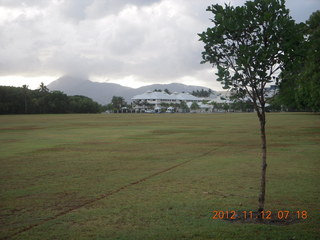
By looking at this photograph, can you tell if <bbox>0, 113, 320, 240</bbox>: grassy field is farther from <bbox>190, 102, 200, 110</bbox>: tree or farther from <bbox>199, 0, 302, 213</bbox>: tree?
<bbox>190, 102, 200, 110</bbox>: tree

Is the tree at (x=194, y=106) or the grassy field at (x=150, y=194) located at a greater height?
the tree at (x=194, y=106)

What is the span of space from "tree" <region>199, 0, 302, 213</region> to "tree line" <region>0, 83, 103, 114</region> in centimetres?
10356

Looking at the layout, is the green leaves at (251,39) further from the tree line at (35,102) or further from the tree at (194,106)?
the tree at (194,106)

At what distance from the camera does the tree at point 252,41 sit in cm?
734

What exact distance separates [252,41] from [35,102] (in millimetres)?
109297

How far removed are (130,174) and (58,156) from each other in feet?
23.7

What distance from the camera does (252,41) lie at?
7820 millimetres

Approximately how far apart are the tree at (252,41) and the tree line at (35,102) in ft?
340

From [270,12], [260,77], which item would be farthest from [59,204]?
[270,12]

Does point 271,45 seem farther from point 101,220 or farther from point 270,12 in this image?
point 101,220
